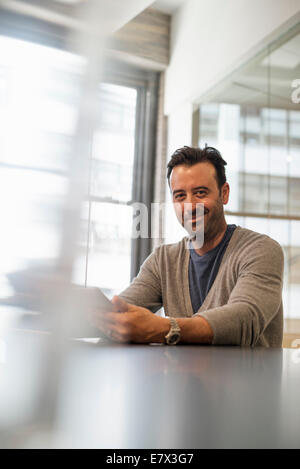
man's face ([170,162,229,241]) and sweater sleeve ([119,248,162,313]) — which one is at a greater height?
man's face ([170,162,229,241])

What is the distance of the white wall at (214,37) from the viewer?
1.66 m

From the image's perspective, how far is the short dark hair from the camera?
1037 mm

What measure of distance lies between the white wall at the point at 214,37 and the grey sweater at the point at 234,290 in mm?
1022

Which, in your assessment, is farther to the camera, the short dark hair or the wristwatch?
the short dark hair

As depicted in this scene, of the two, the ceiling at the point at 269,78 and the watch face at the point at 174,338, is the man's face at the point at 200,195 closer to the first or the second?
the watch face at the point at 174,338

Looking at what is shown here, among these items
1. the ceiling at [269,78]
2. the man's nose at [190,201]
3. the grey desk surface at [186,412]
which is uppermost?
the ceiling at [269,78]

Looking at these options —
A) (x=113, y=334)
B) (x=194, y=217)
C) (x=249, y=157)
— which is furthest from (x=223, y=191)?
(x=249, y=157)

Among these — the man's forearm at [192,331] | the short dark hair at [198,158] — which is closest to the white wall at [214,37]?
the short dark hair at [198,158]

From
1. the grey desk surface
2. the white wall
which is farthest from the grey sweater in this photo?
the white wall

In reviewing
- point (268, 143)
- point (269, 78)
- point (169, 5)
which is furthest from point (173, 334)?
point (169, 5)

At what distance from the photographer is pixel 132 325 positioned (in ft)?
1.93

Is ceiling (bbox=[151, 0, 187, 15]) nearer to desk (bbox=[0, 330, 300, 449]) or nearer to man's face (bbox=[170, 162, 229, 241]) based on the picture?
man's face (bbox=[170, 162, 229, 241])

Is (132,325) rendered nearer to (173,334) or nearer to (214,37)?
(173,334)
